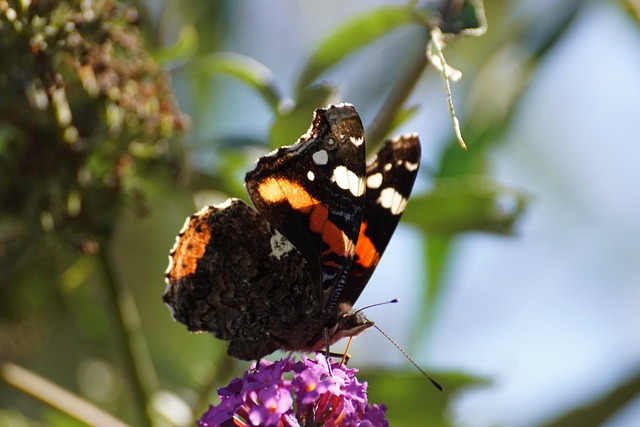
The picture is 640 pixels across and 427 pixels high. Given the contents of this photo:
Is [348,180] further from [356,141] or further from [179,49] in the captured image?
[179,49]

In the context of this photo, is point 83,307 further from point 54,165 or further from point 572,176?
point 572,176

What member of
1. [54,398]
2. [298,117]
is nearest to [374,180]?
[298,117]

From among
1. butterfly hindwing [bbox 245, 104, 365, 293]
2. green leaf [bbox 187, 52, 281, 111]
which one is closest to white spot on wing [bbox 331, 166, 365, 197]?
butterfly hindwing [bbox 245, 104, 365, 293]

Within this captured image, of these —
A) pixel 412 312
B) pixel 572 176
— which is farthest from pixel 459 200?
pixel 572 176

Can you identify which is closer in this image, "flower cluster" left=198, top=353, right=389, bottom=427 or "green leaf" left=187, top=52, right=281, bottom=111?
"flower cluster" left=198, top=353, right=389, bottom=427

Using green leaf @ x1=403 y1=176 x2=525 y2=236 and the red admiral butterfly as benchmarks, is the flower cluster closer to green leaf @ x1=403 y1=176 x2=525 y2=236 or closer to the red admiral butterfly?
the red admiral butterfly
